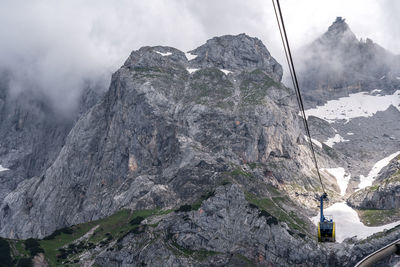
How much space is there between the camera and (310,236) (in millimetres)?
188625

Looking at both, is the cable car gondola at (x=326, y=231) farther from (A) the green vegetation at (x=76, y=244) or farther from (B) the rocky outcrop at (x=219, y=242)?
(A) the green vegetation at (x=76, y=244)

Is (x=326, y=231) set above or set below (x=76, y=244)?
above

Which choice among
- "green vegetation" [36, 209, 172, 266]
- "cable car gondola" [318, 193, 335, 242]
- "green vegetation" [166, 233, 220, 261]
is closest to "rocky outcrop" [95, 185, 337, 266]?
"green vegetation" [166, 233, 220, 261]

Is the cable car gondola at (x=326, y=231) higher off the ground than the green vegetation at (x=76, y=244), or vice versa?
the cable car gondola at (x=326, y=231)

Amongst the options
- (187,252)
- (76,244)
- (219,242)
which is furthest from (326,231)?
(76,244)

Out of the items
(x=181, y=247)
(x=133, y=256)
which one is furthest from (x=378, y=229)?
(x=133, y=256)

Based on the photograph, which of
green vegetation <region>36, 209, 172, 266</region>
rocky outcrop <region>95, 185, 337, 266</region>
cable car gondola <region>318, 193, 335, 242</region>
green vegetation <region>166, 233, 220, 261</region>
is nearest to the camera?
cable car gondola <region>318, 193, 335, 242</region>

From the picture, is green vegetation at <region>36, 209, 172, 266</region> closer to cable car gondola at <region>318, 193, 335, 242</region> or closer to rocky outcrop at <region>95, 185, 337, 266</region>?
rocky outcrop at <region>95, 185, 337, 266</region>

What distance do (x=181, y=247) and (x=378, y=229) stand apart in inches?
3898

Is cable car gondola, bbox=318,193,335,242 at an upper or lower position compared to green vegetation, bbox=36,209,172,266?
upper

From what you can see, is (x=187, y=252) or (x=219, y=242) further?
(x=219, y=242)

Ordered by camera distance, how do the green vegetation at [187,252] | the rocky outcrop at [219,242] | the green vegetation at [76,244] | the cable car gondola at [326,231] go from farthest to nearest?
1. the green vegetation at [76,244]
2. the green vegetation at [187,252]
3. the rocky outcrop at [219,242]
4. the cable car gondola at [326,231]

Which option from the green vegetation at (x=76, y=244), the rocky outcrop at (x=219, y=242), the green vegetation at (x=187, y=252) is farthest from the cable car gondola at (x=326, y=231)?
the green vegetation at (x=76, y=244)

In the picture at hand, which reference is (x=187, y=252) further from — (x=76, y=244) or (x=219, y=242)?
(x=76, y=244)
